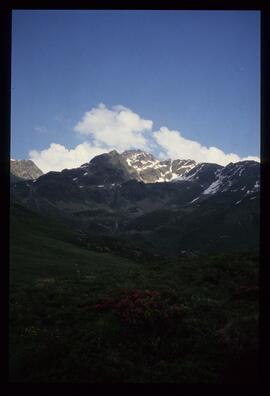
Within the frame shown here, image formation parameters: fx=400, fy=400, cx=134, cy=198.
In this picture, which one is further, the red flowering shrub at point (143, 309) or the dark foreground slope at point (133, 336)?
the red flowering shrub at point (143, 309)

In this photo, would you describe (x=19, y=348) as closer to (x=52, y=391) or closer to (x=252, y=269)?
(x=52, y=391)

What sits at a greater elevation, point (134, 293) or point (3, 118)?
point (3, 118)

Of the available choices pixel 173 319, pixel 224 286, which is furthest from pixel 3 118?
pixel 224 286

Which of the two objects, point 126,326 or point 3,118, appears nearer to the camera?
point 3,118

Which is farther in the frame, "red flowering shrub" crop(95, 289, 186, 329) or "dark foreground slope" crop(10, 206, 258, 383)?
"red flowering shrub" crop(95, 289, 186, 329)

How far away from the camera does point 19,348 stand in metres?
12.3

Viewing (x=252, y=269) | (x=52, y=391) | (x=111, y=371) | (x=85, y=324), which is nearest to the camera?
(x=52, y=391)

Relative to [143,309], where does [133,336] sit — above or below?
below

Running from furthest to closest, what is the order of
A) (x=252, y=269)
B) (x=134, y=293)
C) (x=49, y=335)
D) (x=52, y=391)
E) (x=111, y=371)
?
(x=252, y=269) → (x=134, y=293) → (x=49, y=335) → (x=111, y=371) → (x=52, y=391)

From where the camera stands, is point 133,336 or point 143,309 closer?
A: point 133,336
